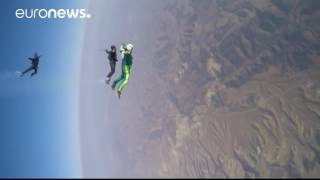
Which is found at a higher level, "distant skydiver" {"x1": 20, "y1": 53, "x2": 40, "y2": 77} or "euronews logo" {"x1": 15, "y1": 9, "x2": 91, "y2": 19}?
"euronews logo" {"x1": 15, "y1": 9, "x2": 91, "y2": 19}

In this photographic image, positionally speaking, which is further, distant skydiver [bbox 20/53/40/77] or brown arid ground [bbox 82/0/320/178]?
brown arid ground [bbox 82/0/320/178]

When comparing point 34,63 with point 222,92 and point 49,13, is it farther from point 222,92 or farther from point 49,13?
point 222,92

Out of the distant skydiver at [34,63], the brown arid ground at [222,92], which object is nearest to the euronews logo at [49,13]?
the distant skydiver at [34,63]

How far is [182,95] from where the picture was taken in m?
15.3

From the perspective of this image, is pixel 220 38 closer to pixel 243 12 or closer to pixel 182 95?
pixel 243 12

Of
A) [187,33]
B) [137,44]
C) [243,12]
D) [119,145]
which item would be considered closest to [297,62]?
[243,12]

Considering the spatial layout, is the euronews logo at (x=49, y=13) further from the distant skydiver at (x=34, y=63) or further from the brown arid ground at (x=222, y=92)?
the brown arid ground at (x=222, y=92)

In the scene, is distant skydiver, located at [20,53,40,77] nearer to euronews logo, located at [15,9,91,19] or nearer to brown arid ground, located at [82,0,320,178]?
euronews logo, located at [15,9,91,19]

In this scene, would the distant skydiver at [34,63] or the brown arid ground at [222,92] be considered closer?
the distant skydiver at [34,63]

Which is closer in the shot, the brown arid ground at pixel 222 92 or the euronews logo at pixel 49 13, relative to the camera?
the euronews logo at pixel 49 13

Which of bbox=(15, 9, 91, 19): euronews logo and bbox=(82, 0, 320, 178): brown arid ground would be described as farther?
bbox=(82, 0, 320, 178): brown arid ground

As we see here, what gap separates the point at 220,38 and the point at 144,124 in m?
4.15

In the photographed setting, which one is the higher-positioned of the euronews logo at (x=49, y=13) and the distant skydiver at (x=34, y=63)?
the euronews logo at (x=49, y=13)

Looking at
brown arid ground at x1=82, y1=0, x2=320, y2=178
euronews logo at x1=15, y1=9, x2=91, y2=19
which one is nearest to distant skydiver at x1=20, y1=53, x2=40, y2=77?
euronews logo at x1=15, y1=9, x2=91, y2=19
